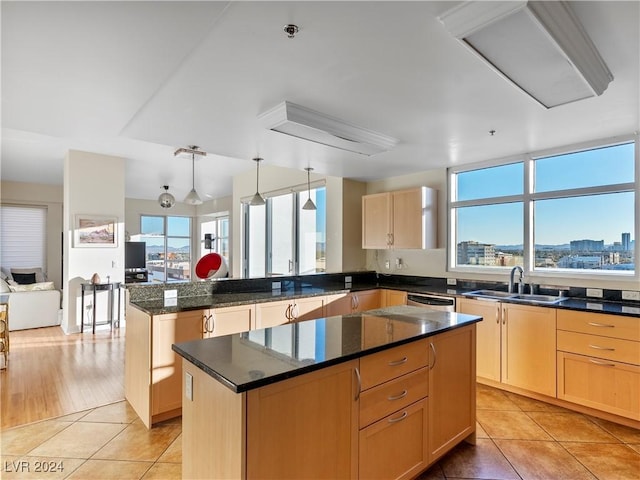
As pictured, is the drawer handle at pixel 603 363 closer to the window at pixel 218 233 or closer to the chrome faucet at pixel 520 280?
the chrome faucet at pixel 520 280

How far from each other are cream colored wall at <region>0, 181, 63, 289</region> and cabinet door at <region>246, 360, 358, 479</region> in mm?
8891

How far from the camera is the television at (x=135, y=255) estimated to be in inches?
344

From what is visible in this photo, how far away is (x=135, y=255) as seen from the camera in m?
8.85

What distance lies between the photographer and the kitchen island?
1388 millimetres

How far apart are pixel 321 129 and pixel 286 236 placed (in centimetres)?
369

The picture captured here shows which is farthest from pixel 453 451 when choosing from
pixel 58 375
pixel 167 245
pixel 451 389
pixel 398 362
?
pixel 167 245

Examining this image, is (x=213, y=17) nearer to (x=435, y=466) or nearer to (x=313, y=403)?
(x=313, y=403)

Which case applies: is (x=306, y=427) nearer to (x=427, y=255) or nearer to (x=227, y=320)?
(x=227, y=320)

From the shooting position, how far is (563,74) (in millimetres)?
1928

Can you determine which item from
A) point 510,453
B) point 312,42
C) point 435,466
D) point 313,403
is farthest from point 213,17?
point 510,453

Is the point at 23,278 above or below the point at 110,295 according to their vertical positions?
above

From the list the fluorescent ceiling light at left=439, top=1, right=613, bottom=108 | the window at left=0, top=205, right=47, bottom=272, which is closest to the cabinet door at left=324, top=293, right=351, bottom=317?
the fluorescent ceiling light at left=439, top=1, right=613, bottom=108

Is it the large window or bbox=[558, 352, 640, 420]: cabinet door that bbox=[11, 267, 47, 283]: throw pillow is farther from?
bbox=[558, 352, 640, 420]: cabinet door

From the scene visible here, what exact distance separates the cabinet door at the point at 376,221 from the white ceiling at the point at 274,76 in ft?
3.42
